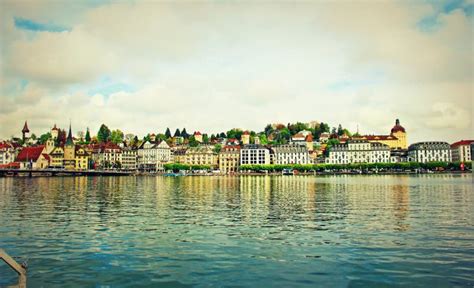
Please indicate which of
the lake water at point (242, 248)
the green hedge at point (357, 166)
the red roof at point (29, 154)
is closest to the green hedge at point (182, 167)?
the green hedge at point (357, 166)

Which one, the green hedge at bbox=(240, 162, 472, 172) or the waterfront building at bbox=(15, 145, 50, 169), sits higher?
the waterfront building at bbox=(15, 145, 50, 169)

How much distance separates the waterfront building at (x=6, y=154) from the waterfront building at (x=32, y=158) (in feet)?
37.3

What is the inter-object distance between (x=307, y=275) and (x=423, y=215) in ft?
Result: 61.8

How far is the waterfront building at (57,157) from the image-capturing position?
185562 millimetres

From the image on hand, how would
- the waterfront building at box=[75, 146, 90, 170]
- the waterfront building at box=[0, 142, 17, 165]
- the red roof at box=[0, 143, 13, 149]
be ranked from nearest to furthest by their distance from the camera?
the waterfront building at box=[0, 142, 17, 165], the red roof at box=[0, 143, 13, 149], the waterfront building at box=[75, 146, 90, 170]

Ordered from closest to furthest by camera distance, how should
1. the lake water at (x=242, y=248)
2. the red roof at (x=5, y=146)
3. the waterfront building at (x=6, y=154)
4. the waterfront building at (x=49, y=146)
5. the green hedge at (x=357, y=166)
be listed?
the lake water at (x=242, y=248) → the green hedge at (x=357, y=166) → the waterfront building at (x=6, y=154) → the red roof at (x=5, y=146) → the waterfront building at (x=49, y=146)

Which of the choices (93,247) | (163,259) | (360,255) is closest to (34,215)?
(93,247)

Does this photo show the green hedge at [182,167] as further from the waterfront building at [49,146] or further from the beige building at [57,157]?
the waterfront building at [49,146]

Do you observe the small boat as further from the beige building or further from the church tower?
the beige building

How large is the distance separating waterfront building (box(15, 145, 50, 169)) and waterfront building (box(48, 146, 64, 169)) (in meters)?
9.25

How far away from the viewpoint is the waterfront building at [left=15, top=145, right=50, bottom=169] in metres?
169

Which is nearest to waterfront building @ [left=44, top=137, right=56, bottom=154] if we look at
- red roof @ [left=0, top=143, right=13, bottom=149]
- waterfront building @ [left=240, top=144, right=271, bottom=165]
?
red roof @ [left=0, top=143, right=13, bottom=149]

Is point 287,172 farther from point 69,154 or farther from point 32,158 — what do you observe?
point 32,158

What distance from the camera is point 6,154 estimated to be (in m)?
182
